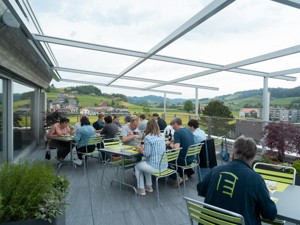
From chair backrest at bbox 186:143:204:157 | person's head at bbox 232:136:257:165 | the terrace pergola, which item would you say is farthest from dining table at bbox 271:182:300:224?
the terrace pergola

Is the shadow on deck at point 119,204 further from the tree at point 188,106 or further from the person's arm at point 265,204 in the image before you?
the tree at point 188,106

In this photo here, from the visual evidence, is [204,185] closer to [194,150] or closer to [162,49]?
[194,150]

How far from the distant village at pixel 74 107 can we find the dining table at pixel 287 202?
902 cm

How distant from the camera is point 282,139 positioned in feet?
14.8

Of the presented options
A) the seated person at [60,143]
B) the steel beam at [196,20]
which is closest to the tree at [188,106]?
the steel beam at [196,20]

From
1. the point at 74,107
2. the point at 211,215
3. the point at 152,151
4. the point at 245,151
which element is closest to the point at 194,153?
the point at 152,151

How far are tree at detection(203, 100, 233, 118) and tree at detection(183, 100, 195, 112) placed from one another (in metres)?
0.72

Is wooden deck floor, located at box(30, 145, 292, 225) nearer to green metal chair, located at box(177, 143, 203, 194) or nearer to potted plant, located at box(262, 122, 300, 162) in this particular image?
green metal chair, located at box(177, 143, 203, 194)

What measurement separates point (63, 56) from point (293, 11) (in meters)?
5.70

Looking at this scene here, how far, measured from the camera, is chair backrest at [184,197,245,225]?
58.7 inches

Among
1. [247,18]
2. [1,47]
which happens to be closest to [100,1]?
[1,47]

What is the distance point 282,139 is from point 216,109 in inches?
258

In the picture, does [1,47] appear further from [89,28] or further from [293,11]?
[293,11]

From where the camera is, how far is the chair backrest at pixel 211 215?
1.49 m
